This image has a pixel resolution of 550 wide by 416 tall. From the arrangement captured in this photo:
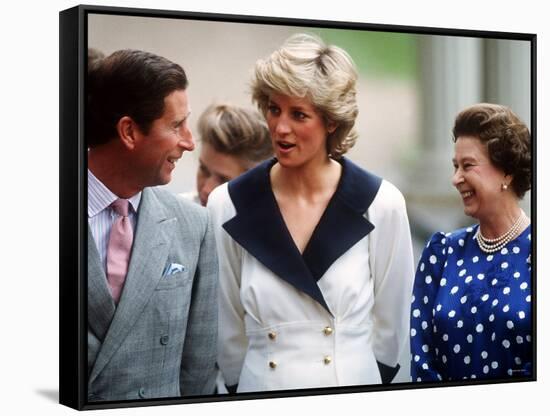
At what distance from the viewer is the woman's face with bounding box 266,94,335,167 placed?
7008 mm

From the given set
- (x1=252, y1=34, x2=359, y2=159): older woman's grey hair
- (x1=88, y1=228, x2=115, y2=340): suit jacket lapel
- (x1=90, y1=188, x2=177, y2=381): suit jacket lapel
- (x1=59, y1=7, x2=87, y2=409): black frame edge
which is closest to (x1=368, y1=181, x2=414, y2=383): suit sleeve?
(x1=252, y1=34, x2=359, y2=159): older woman's grey hair

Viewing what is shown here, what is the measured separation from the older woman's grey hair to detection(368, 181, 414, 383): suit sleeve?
0.39 metres

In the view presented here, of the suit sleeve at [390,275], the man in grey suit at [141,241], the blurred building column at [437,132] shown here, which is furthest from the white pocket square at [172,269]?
the blurred building column at [437,132]

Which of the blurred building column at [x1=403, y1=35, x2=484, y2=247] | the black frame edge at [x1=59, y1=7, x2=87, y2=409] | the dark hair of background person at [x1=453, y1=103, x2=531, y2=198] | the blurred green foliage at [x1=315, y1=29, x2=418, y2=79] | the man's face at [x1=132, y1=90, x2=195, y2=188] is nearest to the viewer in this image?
the black frame edge at [x1=59, y1=7, x2=87, y2=409]

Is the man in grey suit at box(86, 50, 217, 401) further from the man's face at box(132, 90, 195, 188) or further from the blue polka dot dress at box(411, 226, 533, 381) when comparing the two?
the blue polka dot dress at box(411, 226, 533, 381)

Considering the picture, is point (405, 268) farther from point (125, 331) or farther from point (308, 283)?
point (125, 331)

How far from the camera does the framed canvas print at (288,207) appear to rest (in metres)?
6.66

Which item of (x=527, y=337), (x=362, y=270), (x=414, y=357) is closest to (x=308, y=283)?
(x=362, y=270)

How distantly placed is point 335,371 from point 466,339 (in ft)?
2.84

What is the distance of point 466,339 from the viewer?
7633 mm

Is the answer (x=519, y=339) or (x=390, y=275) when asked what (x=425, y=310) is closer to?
(x=390, y=275)

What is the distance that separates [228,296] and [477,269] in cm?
148

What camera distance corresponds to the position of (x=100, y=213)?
6.66 meters

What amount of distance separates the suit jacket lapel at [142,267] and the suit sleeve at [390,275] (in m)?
1.13
